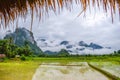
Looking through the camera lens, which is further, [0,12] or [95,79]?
[95,79]

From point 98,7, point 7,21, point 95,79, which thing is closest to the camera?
point 98,7

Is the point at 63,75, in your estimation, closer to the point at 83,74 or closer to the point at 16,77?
the point at 83,74

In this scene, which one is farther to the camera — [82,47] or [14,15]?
[82,47]

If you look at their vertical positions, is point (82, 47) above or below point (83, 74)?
above

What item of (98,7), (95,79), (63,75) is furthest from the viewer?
(63,75)

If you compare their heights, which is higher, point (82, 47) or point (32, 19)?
point (82, 47)

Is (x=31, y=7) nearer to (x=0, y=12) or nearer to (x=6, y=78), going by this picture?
(x=0, y=12)

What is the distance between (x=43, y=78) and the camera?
14562 millimetres

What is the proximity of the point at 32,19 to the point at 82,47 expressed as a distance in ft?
452

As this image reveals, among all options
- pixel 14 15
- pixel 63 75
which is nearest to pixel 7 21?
pixel 14 15

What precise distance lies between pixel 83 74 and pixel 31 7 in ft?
50.5

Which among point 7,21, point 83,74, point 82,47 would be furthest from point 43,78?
point 82,47

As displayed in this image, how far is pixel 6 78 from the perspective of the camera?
11711 millimetres

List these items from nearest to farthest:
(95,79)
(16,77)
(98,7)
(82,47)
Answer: (98,7)
(16,77)
(95,79)
(82,47)
